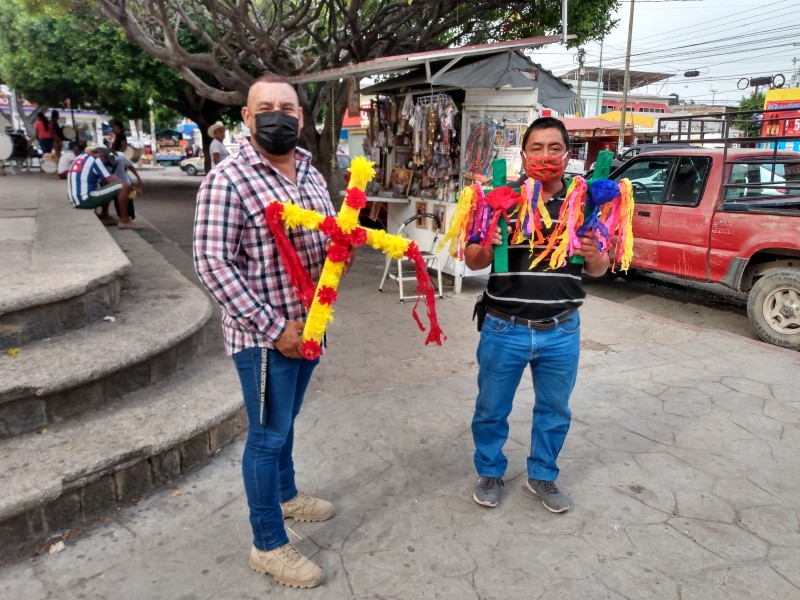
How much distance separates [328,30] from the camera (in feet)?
36.5

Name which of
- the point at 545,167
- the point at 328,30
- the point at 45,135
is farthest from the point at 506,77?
the point at 45,135

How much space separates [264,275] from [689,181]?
5.85 metres

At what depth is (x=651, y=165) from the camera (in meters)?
7.03

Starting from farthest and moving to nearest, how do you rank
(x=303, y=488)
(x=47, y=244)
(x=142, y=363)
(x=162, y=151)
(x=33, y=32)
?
(x=162, y=151) < (x=33, y=32) < (x=47, y=244) < (x=142, y=363) < (x=303, y=488)

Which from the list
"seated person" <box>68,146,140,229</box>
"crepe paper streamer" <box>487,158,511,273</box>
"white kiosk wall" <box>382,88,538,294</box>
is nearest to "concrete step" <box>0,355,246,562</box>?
"crepe paper streamer" <box>487,158,511,273</box>

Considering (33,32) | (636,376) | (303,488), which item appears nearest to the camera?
(303,488)

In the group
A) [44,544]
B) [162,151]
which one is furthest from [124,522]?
[162,151]

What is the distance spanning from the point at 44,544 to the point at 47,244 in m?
3.29

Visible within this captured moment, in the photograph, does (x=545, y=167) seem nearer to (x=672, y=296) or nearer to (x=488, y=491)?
(x=488, y=491)

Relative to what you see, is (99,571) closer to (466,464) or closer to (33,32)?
(466,464)

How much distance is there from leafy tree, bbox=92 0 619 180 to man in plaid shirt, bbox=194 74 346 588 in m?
8.10

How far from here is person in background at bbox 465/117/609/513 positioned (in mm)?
2412

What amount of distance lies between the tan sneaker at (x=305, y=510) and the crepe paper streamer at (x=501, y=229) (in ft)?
4.36

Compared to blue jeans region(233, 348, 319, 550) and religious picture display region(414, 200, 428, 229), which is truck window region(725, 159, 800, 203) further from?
blue jeans region(233, 348, 319, 550)
